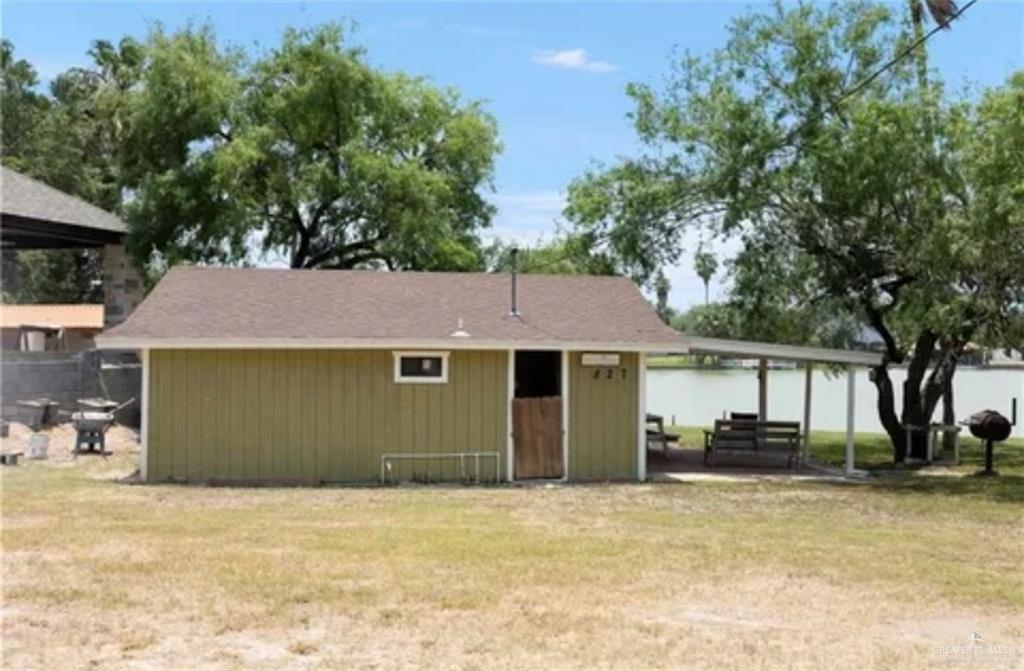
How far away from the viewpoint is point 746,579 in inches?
296

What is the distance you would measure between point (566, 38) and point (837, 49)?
263 inches

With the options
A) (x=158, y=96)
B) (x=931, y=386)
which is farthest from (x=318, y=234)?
(x=931, y=386)

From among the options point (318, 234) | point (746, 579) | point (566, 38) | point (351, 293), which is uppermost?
point (566, 38)

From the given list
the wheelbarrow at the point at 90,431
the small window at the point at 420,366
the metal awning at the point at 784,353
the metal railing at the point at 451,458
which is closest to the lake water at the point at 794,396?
the metal awning at the point at 784,353

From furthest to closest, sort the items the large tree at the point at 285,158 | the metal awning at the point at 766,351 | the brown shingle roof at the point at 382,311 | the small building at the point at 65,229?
the large tree at the point at 285,158, the small building at the point at 65,229, the metal awning at the point at 766,351, the brown shingle roof at the point at 382,311

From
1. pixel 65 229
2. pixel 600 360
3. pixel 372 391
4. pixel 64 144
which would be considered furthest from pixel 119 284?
pixel 600 360

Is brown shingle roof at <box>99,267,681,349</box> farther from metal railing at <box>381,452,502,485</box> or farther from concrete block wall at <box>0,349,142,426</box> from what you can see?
concrete block wall at <box>0,349,142,426</box>

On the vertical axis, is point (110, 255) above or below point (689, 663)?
above

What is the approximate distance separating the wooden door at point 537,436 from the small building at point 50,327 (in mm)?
20109

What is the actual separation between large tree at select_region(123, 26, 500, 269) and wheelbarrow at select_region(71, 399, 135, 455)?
8443 mm

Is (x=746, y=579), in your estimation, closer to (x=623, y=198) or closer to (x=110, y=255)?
(x=623, y=198)

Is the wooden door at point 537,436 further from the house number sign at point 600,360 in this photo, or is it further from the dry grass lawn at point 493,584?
the dry grass lawn at point 493,584

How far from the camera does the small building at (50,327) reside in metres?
30.5

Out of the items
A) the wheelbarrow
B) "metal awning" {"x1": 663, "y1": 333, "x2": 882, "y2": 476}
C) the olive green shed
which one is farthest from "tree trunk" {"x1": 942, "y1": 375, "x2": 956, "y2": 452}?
the wheelbarrow
